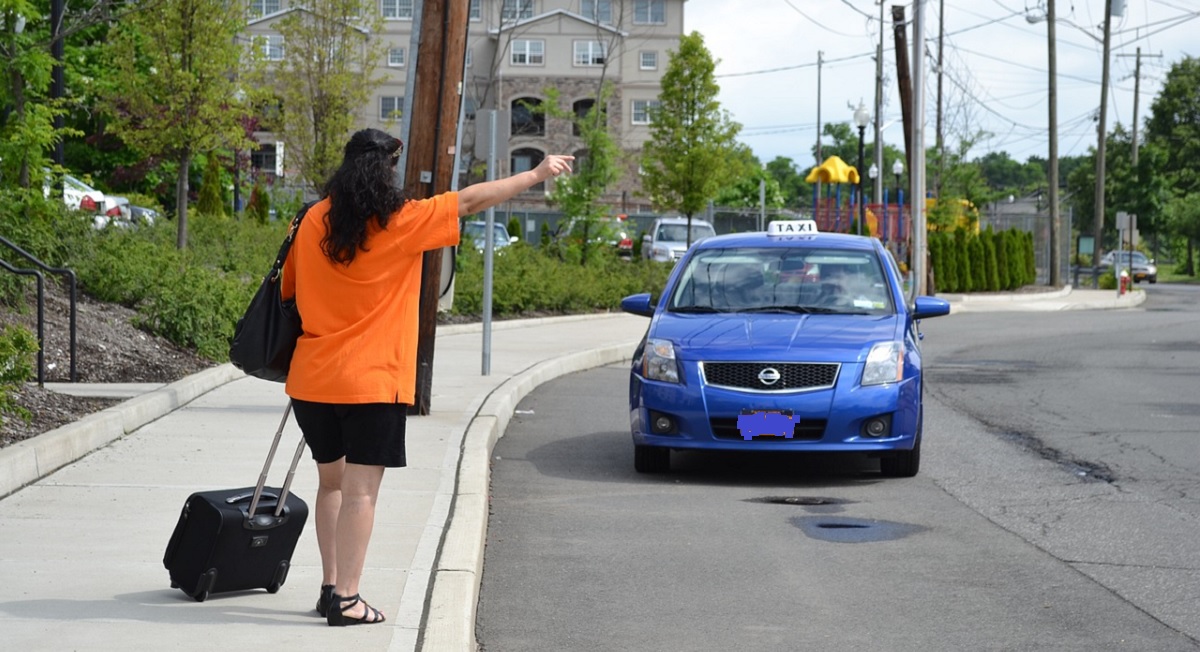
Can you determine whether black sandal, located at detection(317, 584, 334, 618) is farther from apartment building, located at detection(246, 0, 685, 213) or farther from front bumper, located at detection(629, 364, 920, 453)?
apartment building, located at detection(246, 0, 685, 213)

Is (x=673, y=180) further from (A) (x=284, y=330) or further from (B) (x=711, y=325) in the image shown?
(A) (x=284, y=330)

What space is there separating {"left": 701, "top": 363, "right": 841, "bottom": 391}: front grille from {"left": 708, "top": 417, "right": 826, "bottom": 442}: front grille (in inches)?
8.3

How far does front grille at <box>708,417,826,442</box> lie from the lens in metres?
9.93

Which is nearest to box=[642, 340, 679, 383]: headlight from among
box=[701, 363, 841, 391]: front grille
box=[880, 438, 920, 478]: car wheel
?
box=[701, 363, 841, 391]: front grille

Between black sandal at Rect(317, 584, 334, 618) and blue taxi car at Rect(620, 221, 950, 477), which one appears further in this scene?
blue taxi car at Rect(620, 221, 950, 477)

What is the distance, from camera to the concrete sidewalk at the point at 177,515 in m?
5.59

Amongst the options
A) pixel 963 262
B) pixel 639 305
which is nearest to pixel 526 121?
pixel 963 262

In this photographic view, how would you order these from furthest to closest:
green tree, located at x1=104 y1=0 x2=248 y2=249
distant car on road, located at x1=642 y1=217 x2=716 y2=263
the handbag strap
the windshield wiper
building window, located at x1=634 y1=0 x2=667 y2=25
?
1. building window, located at x1=634 y1=0 x2=667 y2=25
2. distant car on road, located at x1=642 y1=217 x2=716 y2=263
3. green tree, located at x1=104 y1=0 x2=248 y2=249
4. the windshield wiper
5. the handbag strap

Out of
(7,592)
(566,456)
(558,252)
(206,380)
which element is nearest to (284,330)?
(7,592)

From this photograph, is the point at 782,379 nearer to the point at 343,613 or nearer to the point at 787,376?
the point at 787,376

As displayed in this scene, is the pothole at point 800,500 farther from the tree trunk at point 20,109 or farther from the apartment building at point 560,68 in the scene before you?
the apartment building at point 560,68

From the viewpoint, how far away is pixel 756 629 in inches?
248

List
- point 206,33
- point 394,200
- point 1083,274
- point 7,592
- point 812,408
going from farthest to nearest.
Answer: point 1083,274, point 206,33, point 812,408, point 7,592, point 394,200

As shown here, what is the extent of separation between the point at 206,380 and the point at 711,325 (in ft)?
15.5
